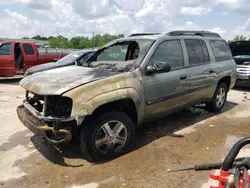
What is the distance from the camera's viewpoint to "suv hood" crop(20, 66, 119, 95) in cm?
358

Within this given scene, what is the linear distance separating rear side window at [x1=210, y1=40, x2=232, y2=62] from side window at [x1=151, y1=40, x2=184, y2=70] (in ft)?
4.53

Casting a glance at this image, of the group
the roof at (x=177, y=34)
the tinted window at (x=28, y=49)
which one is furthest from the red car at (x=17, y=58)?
the roof at (x=177, y=34)

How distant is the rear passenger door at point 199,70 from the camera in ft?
17.1

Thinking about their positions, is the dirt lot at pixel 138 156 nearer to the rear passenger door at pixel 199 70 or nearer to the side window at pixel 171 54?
the rear passenger door at pixel 199 70

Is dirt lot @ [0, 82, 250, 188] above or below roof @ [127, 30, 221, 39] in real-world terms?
below

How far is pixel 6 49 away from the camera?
11828 millimetres

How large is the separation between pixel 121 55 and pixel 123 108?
118 centimetres

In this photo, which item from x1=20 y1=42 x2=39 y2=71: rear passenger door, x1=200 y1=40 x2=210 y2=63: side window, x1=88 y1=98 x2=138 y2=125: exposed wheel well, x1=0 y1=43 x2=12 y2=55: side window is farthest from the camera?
x1=20 y1=42 x2=39 y2=71: rear passenger door

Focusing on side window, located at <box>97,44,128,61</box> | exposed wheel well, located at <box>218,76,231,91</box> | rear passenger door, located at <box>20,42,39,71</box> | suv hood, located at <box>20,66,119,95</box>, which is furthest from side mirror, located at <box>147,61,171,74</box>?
rear passenger door, located at <box>20,42,39,71</box>

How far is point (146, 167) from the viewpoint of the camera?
378 centimetres

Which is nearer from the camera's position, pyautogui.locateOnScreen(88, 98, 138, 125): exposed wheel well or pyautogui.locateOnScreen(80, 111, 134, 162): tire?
pyautogui.locateOnScreen(80, 111, 134, 162): tire

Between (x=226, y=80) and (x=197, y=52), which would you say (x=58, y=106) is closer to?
(x=197, y=52)

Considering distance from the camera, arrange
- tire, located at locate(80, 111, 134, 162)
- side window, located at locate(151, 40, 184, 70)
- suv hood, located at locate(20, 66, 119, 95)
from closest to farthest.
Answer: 1. suv hood, located at locate(20, 66, 119, 95)
2. tire, located at locate(80, 111, 134, 162)
3. side window, located at locate(151, 40, 184, 70)

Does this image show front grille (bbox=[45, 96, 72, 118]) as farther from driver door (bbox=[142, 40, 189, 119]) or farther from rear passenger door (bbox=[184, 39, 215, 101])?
rear passenger door (bbox=[184, 39, 215, 101])
